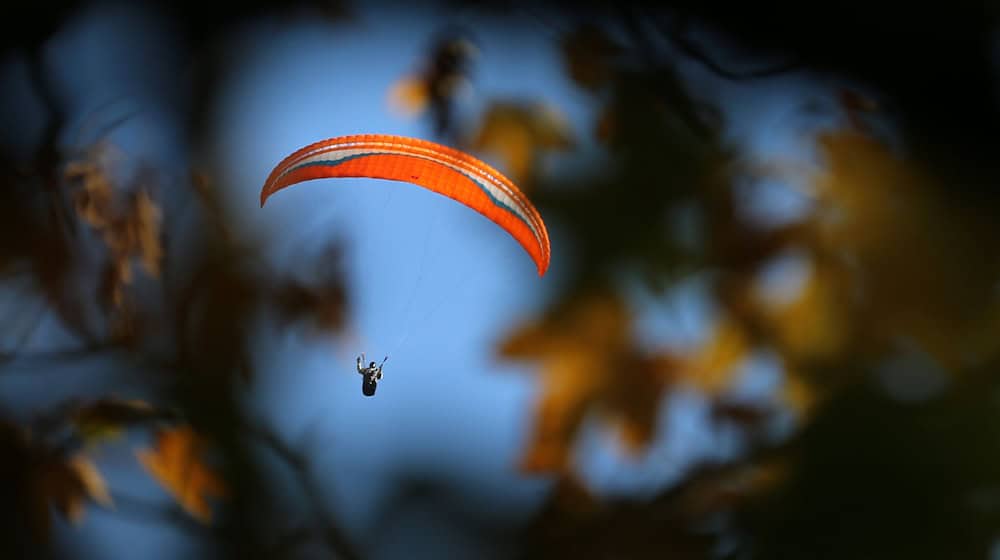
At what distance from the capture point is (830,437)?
1817 mm

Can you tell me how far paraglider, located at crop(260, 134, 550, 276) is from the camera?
2189 millimetres

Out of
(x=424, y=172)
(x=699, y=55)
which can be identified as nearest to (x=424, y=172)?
(x=424, y=172)

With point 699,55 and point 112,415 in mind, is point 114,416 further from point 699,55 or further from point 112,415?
point 699,55

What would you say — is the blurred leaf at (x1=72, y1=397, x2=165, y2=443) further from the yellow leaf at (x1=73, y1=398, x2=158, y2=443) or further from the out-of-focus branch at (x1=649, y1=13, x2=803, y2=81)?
the out-of-focus branch at (x1=649, y1=13, x2=803, y2=81)

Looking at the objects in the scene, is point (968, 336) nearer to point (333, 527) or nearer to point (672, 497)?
point (672, 497)

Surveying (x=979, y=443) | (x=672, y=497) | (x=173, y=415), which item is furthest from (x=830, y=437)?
(x=173, y=415)

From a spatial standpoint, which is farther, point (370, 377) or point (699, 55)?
point (370, 377)

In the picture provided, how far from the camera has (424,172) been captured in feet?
7.68

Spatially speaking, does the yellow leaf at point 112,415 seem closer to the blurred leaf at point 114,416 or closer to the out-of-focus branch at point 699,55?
the blurred leaf at point 114,416

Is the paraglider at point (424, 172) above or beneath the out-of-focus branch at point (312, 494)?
above

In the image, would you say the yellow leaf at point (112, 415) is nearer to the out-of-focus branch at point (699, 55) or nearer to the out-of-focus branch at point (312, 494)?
the out-of-focus branch at point (312, 494)

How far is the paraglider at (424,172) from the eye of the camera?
2189 mm

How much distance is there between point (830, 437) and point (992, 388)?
344 mm


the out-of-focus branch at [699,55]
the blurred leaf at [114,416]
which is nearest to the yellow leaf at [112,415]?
the blurred leaf at [114,416]
